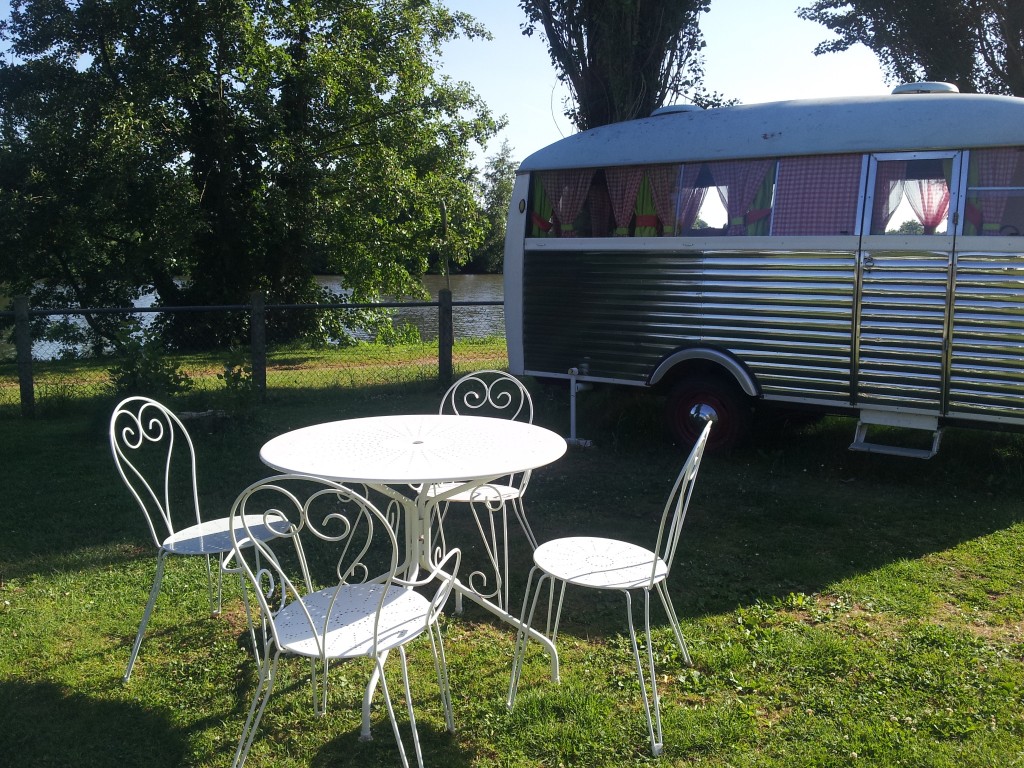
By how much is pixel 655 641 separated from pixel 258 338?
647 cm

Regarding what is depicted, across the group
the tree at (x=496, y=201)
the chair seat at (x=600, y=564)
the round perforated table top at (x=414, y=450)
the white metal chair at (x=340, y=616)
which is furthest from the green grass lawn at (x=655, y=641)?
the tree at (x=496, y=201)

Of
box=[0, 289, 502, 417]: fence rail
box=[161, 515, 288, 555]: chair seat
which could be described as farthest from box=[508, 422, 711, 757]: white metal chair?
box=[0, 289, 502, 417]: fence rail

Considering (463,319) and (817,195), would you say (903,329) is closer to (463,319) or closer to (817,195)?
(817,195)

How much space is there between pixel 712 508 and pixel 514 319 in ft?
9.65

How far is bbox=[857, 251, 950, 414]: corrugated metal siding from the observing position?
229 inches

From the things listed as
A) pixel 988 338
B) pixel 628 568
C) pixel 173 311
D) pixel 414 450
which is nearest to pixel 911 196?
pixel 988 338

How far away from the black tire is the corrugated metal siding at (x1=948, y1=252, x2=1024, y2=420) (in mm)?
1535

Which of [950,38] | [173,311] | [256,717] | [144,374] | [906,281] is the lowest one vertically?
[256,717]

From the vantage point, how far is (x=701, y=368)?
702 cm

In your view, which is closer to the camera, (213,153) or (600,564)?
(600,564)

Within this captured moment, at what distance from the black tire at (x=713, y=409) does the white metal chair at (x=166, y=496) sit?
381 centimetres

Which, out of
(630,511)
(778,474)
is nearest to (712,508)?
(630,511)

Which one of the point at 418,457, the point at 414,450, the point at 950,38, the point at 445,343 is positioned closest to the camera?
the point at 418,457

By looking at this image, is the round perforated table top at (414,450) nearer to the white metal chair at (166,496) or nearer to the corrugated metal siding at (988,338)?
the white metal chair at (166,496)
